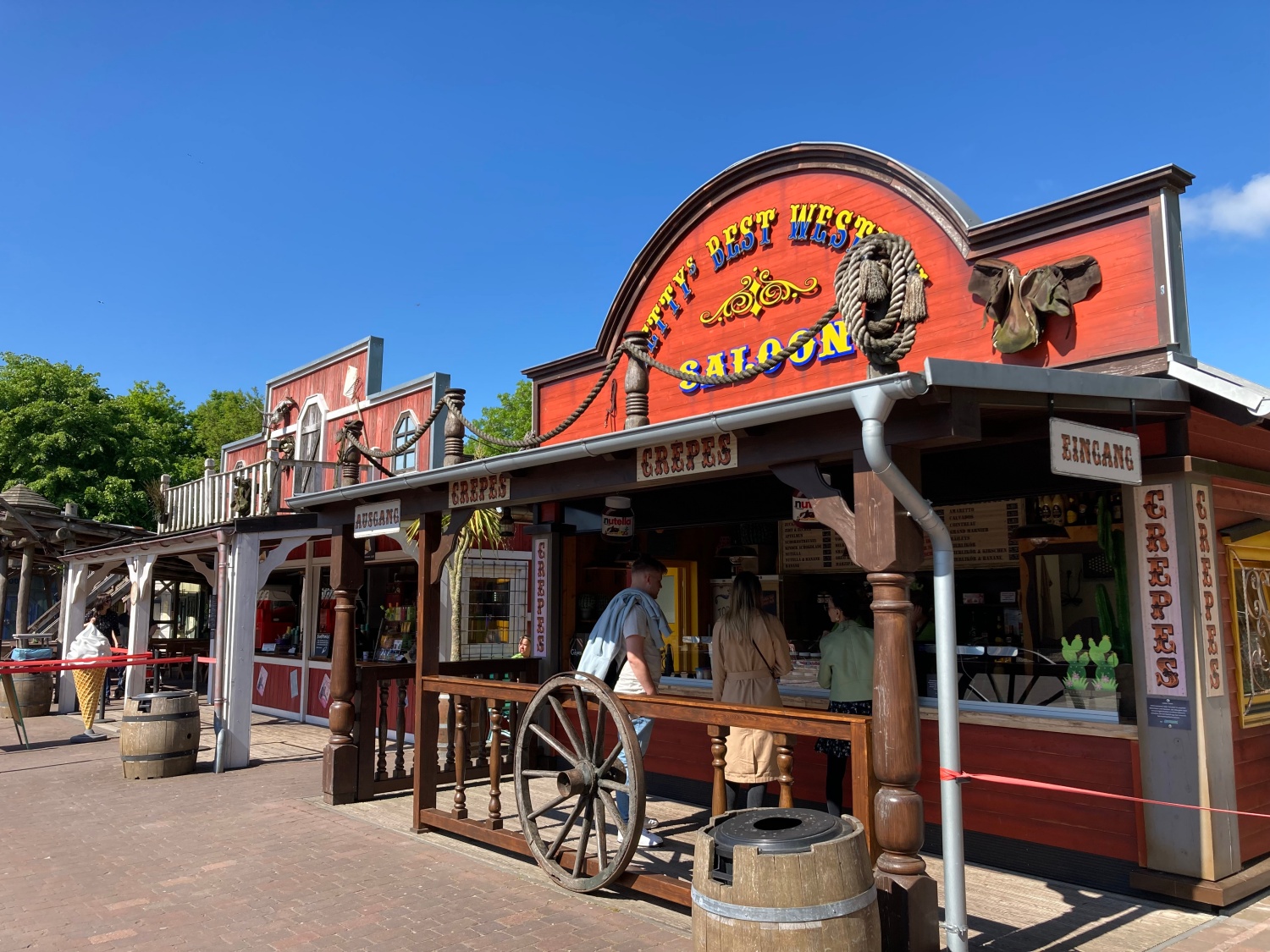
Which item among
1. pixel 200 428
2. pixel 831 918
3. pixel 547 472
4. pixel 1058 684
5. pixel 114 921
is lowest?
pixel 114 921

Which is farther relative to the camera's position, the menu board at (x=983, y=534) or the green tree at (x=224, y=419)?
the green tree at (x=224, y=419)

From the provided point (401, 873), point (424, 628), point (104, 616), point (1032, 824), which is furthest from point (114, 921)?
point (104, 616)

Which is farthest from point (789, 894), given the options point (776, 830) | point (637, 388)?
point (637, 388)

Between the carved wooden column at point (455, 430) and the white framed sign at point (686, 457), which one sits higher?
the carved wooden column at point (455, 430)

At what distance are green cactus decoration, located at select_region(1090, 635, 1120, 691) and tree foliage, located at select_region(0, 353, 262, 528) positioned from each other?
27.5 m

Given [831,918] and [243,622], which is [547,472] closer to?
[831,918]

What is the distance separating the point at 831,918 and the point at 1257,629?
381 centimetres

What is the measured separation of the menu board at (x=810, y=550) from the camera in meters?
9.11

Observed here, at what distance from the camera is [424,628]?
23.2 feet

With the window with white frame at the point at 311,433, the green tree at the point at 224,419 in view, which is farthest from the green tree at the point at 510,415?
the window with white frame at the point at 311,433

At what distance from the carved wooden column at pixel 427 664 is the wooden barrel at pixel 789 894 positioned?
12.1 ft

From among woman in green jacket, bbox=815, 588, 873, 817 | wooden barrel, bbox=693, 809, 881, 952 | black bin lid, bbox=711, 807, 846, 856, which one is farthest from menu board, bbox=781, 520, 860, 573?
wooden barrel, bbox=693, 809, 881, 952

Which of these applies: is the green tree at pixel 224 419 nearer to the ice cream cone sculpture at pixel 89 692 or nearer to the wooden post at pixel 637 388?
the ice cream cone sculpture at pixel 89 692

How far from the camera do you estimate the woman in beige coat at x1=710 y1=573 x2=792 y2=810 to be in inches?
224
